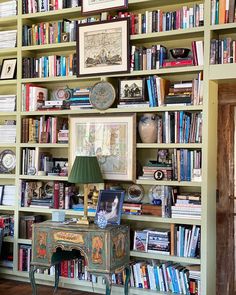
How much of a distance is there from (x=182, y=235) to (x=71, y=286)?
1.30 meters

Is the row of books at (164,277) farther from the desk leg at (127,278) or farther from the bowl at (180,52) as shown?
the bowl at (180,52)

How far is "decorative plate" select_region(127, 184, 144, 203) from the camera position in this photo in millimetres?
4410

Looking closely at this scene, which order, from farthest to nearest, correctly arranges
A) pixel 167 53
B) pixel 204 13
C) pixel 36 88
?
pixel 36 88, pixel 167 53, pixel 204 13

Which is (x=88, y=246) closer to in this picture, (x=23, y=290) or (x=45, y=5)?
(x=23, y=290)

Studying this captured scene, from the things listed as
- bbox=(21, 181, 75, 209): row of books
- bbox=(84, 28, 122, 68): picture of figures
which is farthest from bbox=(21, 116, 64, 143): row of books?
bbox=(84, 28, 122, 68): picture of figures

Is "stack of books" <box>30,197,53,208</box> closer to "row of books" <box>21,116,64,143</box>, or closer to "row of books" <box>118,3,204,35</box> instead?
"row of books" <box>21,116,64,143</box>

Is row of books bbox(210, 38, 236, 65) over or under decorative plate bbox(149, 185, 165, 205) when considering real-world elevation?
over

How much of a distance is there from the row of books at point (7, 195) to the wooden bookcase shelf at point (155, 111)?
7cm

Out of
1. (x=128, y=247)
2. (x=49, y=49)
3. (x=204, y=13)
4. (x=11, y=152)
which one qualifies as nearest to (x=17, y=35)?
(x=49, y=49)

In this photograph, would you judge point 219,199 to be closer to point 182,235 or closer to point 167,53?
point 182,235

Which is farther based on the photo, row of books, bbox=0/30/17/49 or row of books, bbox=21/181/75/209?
row of books, bbox=0/30/17/49

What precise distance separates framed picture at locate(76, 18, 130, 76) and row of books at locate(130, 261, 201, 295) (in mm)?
1847

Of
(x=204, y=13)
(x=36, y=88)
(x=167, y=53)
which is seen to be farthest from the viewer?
(x=36, y=88)

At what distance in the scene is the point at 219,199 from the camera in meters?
4.21
